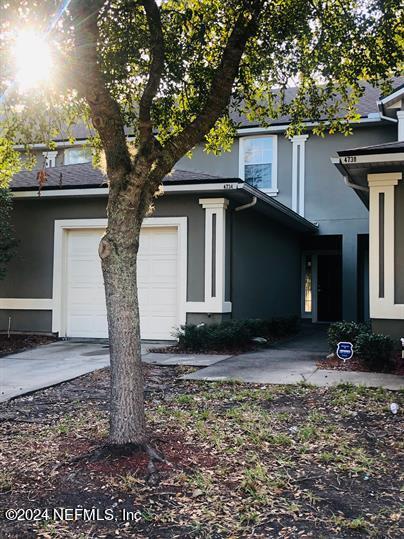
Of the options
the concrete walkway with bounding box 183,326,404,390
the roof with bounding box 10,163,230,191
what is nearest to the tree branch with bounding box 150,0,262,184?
the concrete walkway with bounding box 183,326,404,390

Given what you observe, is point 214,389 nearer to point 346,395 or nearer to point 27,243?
point 346,395

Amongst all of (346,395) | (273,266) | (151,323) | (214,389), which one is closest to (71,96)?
(214,389)

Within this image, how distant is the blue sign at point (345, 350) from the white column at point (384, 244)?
2.45ft

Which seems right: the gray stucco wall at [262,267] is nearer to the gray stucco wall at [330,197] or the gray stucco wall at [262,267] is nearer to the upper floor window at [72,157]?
the gray stucco wall at [330,197]

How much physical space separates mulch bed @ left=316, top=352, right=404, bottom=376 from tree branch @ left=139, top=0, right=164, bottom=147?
16.6 feet

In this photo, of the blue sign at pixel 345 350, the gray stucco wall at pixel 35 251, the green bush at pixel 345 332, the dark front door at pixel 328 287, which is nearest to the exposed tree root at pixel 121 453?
the blue sign at pixel 345 350

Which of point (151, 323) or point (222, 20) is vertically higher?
point (222, 20)

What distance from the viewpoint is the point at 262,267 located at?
14.0m

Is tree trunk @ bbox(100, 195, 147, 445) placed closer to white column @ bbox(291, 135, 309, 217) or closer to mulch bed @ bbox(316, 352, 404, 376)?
mulch bed @ bbox(316, 352, 404, 376)

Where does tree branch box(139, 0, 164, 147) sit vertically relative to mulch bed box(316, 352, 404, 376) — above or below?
above

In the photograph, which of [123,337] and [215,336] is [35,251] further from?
[123,337]

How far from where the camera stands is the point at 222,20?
670 centimetres

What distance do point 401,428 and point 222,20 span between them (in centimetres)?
505

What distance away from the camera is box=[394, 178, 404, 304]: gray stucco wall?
894 cm
